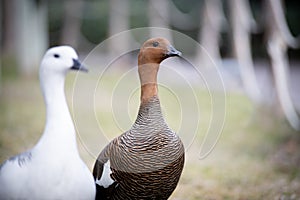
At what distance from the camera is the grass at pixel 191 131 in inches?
58.4

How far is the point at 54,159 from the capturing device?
135 cm

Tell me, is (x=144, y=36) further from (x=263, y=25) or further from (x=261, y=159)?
(x=263, y=25)

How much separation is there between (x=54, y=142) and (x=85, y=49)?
1313mm

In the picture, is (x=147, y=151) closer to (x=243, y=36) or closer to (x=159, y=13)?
(x=159, y=13)

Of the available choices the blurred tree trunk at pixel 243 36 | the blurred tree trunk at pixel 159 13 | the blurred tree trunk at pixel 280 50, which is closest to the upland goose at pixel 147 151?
the blurred tree trunk at pixel 159 13

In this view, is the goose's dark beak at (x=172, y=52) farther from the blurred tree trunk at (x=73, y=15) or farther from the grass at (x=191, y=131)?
the blurred tree trunk at (x=73, y=15)

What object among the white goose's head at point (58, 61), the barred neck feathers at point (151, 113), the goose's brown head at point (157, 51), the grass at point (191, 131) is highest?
the goose's brown head at point (157, 51)

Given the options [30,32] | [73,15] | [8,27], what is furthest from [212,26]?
[8,27]

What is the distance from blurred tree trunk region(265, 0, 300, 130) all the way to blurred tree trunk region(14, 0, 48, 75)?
48.0 inches

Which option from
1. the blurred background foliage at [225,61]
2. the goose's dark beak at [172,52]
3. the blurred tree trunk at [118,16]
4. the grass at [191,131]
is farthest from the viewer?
the blurred tree trunk at [118,16]

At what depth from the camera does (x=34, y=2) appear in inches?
109

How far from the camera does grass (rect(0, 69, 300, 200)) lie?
148 cm

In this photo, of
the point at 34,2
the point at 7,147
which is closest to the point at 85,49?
the point at 34,2

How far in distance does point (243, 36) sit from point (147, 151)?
1851mm
